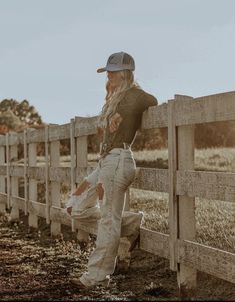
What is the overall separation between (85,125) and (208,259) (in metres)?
3.19

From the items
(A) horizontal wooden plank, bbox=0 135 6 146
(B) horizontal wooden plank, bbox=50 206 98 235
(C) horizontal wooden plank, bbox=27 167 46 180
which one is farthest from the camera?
(A) horizontal wooden plank, bbox=0 135 6 146

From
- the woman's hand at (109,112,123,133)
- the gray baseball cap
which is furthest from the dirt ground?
the gray baseball cap

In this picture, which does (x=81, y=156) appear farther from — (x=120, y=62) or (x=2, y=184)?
(x=2, y=184)

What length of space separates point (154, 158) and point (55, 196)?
30.5 ft

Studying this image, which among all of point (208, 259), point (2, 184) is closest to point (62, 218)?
point (208, 259)

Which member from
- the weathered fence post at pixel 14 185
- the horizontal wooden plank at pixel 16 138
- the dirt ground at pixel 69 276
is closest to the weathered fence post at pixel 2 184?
the weathered fence post at pixel 14 185

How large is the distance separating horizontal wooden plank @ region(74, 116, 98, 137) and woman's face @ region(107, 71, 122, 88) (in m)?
1.82

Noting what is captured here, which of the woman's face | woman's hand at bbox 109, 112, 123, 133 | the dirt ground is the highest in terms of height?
the woman's face

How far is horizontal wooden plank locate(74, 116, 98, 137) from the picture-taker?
313 inches

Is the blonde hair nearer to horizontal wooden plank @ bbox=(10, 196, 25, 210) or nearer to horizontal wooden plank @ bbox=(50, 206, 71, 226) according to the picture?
horizontal wooden plank @ bbox=(50, 206, 71, 226)

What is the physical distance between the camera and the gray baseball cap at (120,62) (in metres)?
5.92

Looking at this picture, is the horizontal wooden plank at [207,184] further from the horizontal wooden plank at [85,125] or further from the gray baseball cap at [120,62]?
the horizontal wooden plank at [85,125]

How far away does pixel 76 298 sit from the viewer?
5.43 m

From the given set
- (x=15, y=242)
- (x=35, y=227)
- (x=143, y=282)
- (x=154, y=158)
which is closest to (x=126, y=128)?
(x=143, y=282)
